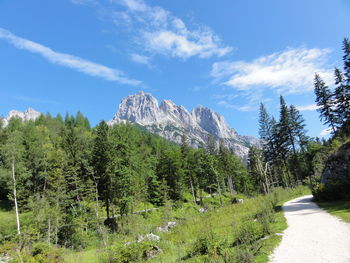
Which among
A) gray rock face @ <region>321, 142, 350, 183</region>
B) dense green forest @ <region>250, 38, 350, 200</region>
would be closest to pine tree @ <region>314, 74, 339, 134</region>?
dense green forest @ <region>250, 38, 350, 200</region>

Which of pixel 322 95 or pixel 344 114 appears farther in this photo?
pixel 322 95

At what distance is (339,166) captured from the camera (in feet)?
60.4

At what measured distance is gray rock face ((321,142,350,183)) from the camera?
17667 millimetres

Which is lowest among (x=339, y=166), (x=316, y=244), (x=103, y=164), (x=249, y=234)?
(x=316, y=244)

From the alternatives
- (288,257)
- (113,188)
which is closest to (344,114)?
(288,257)

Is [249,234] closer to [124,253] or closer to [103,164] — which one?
[124,253]

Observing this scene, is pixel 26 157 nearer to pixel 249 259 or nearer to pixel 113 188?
pixel 113 188

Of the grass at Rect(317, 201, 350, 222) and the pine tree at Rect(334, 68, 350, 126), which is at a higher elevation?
the pine tree at Rect(334, 68, 350, 126)

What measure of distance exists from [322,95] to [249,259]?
140ft

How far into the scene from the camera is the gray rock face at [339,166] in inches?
696

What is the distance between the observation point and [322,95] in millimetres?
38031

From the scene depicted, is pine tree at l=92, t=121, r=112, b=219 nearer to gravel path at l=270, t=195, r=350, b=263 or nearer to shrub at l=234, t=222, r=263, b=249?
shrub at l=234, t=222, r=263, b=249

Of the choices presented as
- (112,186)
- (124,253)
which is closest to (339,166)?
(124,253)

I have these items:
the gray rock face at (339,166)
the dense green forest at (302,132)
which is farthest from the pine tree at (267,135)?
the gray rock face at (339,166)
